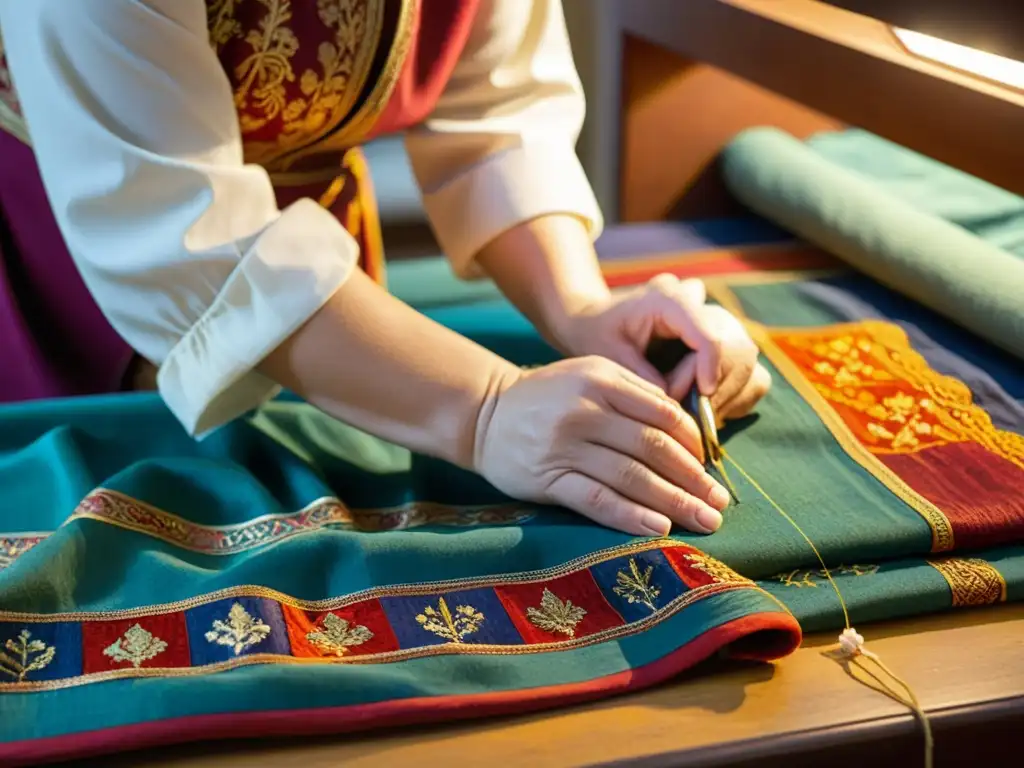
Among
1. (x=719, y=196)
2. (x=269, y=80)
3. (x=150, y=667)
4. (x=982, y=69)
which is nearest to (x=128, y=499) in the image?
(x=150, y=667)

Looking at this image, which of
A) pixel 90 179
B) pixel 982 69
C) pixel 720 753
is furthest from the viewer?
pixel 982 69

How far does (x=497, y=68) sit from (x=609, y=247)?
0.35 meters

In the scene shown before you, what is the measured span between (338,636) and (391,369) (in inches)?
6.7

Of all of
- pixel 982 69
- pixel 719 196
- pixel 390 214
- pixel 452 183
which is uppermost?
pixel 982 69

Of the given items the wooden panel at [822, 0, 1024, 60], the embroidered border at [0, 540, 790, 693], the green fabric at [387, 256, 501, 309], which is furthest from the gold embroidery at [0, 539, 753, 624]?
the green fabric at [387, 256, 501, 309]

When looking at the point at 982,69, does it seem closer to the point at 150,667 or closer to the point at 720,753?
the point at 720,753

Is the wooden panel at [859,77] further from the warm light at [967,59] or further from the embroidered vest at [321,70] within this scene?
the embroidered vest at [321,70]

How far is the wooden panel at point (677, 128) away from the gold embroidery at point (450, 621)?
0.91 m

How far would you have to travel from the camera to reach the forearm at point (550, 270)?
82 cm

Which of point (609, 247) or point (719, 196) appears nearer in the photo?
point (609, 247)

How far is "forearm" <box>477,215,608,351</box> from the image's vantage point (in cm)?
82

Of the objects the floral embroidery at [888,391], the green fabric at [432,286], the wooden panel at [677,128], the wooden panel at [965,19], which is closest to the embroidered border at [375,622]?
the floral embroidery at [888,391]

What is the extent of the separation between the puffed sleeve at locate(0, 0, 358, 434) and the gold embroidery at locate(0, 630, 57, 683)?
18 centimetres

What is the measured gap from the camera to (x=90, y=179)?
655mm
